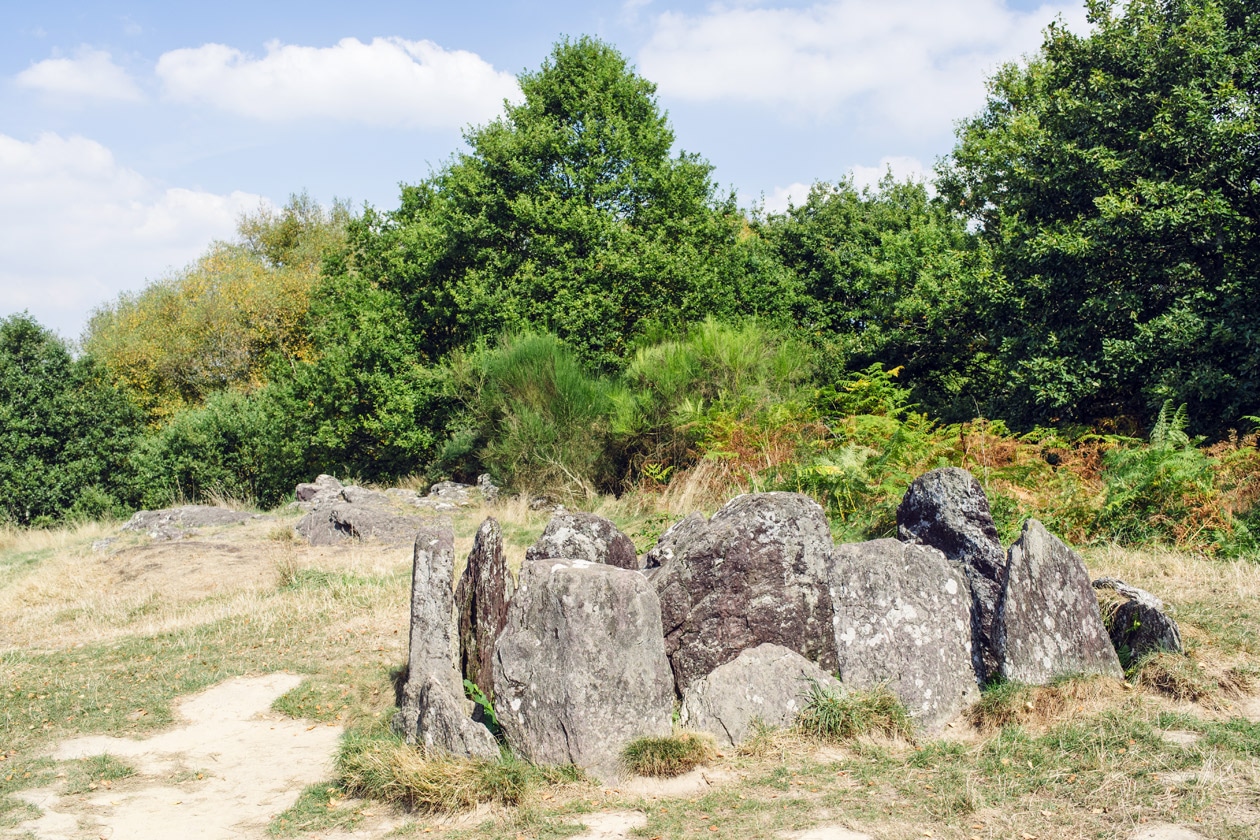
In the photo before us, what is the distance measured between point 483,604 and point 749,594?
2.08 metres

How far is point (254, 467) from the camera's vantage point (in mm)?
31406

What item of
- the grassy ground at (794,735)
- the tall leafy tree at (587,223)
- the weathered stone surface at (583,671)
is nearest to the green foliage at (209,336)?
the tall leafy tree at (587,223)

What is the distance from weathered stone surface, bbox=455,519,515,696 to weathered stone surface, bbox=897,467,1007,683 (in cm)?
327

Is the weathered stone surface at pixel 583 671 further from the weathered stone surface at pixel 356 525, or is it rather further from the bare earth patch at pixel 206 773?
the weathered stone surface at pixel 356 525

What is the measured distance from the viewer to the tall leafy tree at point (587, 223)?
2306 cm

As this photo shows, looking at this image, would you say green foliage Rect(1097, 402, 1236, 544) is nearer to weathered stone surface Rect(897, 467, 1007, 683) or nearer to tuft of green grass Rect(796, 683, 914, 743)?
weathered stone surface Rect(897, 467, 1007, 683)

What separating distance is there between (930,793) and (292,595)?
8.84 metres

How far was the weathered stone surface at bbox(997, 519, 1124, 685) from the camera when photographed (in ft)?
21.4

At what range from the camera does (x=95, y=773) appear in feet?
22.3

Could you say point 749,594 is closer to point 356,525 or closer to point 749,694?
point 749,694

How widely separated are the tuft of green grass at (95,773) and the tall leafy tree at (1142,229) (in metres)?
12.9

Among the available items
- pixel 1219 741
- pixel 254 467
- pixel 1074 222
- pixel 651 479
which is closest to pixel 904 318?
pixel 1074 222

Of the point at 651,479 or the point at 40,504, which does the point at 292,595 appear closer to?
the point at 651,479

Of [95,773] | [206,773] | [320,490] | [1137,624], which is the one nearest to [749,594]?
[1137,624]
